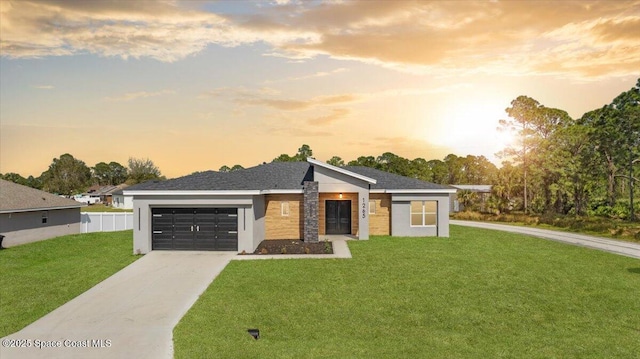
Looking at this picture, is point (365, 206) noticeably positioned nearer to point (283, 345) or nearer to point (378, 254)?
point (378, 254)

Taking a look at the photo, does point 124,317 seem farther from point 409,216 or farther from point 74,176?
point 74,176

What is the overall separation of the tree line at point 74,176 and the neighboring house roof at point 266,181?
3248 inches

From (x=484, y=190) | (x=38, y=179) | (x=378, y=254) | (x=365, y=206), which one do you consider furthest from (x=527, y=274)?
(x=38, y=179)

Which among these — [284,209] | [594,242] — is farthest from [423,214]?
[594,242]

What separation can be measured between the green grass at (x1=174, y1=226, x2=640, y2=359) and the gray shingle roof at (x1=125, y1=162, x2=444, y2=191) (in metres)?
5.35

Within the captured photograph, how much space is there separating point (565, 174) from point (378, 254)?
35363 millimetres

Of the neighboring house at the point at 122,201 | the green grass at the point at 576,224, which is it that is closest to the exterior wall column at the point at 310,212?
the green grass at the point at 576,224

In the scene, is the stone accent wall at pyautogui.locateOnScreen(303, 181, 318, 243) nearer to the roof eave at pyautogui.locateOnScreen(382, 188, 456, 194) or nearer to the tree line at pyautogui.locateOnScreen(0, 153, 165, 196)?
the roof eave at pyautogui.locateOnScreen(382, 188, 456, 194)

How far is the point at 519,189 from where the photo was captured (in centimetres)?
5188

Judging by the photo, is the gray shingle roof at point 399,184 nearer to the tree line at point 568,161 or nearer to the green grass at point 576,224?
the green grass at point 576,224

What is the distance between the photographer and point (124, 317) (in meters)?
11.9

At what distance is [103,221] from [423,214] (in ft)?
85.4

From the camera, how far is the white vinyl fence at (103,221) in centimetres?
3225

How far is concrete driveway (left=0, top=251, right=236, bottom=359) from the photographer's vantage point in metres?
9.61
